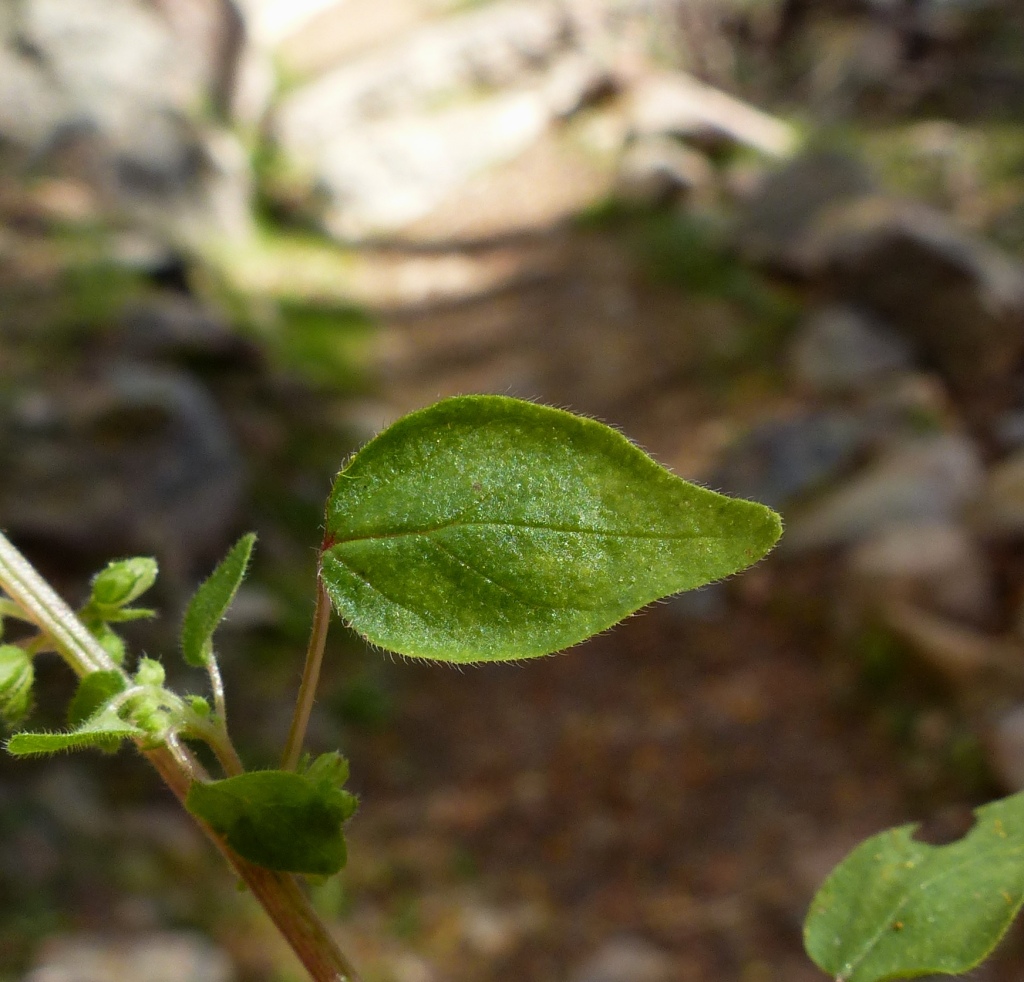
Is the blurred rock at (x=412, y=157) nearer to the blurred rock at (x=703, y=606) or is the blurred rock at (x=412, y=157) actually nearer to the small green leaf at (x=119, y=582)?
the blurred rock at (x=703, y=606)

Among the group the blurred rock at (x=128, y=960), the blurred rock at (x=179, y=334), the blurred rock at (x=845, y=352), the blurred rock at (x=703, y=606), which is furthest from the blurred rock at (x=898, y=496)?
the blurred rock at (x=179, y=334)

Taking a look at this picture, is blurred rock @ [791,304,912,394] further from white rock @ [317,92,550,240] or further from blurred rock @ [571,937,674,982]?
white rock @ [317,92,550,240]

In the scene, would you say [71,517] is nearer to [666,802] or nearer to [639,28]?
Answer: [666,802]

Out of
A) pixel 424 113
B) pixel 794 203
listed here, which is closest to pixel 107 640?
pixel 794 203

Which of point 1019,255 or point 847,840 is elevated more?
point 1019,255

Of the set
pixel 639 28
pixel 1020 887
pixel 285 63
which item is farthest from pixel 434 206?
pixel 1020 887

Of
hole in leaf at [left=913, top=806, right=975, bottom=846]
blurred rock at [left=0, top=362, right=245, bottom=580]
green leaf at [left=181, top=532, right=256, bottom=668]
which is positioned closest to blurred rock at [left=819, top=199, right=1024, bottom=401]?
blurred rock at [left=0, top=362, right=245, bottom=580]
